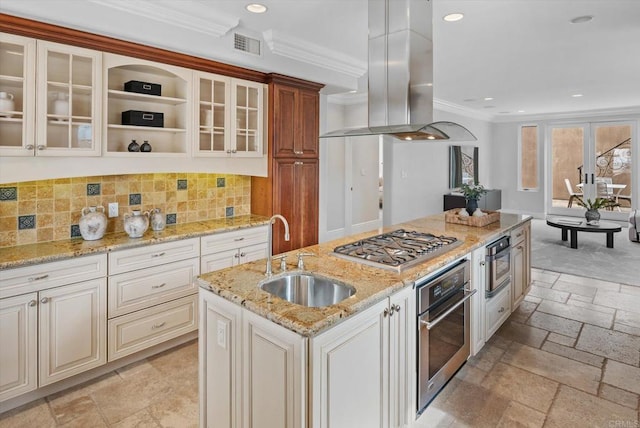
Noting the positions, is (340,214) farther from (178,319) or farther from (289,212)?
(178,319)

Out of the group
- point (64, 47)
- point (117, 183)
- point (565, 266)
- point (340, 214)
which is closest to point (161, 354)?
point (117, 183)

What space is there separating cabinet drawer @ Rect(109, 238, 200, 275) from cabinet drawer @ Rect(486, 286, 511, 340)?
2331 millimetres

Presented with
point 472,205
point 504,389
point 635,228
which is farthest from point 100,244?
point 635,228

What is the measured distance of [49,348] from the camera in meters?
2.39

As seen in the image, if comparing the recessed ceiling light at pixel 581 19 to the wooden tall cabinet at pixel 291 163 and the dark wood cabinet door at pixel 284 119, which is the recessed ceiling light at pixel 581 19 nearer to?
the wooden tall cabinet at pixel 291 163

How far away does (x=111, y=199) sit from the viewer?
3119mm

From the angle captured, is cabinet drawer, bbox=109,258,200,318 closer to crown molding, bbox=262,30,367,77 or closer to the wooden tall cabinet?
the wooden tall cabinet

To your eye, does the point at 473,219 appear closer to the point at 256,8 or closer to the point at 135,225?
the point at 256,8

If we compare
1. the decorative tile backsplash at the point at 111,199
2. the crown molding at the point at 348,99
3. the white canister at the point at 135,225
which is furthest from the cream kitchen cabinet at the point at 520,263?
the crown molding at the point at 348,99

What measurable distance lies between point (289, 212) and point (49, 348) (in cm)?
225

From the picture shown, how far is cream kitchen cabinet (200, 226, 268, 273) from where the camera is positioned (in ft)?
10.5

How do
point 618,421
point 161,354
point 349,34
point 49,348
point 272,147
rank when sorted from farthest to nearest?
point 272,147 → point 349,34 → point 161,354 → point 49,348 → point 618,421

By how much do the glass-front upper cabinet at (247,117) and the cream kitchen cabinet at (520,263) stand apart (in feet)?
8.13

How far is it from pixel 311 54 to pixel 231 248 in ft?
6.78
